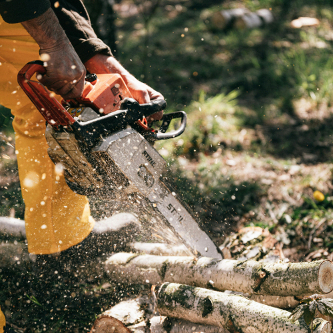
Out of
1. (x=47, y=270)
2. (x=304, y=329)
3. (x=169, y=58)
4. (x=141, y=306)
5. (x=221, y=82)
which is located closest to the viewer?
(x=304, y=329)

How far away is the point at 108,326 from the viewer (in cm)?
175

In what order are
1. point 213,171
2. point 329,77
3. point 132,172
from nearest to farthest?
point 132,172 → point 213,171 → point 329,77

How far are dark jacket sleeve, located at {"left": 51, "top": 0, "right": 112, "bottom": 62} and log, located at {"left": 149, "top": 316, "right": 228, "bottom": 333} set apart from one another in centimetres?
165

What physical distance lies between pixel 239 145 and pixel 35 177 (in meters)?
2.50

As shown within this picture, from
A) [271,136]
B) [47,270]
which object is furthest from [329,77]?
[47,270]

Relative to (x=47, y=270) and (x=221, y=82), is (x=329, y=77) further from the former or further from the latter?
(x=47, y=270)

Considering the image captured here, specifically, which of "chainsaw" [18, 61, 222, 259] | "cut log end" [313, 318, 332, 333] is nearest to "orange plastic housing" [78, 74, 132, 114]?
"chainsaw" [18, 61, 222, 259]

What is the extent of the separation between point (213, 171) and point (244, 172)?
1.12 ft

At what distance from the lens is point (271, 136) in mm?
4023

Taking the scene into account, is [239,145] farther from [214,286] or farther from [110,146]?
[110,146]

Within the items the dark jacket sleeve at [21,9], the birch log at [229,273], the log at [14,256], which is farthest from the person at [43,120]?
the birch log at [229,273]

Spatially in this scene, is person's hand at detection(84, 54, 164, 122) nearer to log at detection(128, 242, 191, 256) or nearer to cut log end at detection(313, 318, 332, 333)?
log at detection(128, 242, 191, 256)

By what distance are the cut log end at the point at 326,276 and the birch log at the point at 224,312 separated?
17 centimetres

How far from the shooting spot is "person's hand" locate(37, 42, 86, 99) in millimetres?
1608
